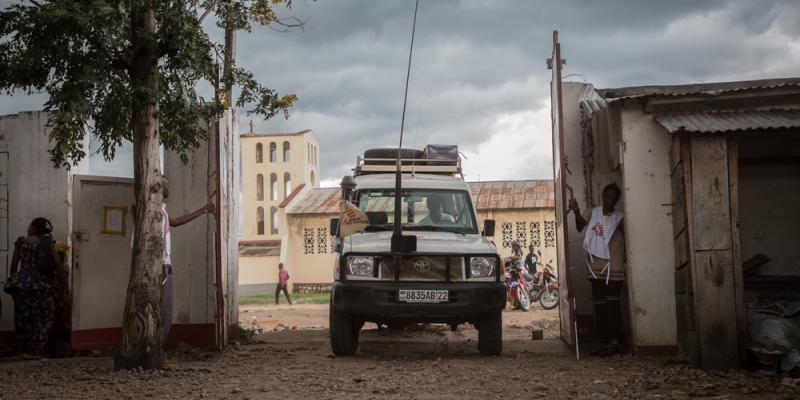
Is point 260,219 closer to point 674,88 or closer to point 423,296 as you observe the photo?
point 674,88

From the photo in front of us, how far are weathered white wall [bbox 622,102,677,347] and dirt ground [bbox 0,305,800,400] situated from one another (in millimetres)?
538

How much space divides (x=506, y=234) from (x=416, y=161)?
23252mm

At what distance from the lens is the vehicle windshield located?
30.6 feet

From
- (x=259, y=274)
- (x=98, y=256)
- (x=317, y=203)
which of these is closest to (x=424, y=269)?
(x=98, y=256)

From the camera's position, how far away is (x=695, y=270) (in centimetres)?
723

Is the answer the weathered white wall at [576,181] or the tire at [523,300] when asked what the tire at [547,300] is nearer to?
the tire at [523,300]

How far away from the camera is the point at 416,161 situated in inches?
441

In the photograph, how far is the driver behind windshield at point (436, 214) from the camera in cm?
935

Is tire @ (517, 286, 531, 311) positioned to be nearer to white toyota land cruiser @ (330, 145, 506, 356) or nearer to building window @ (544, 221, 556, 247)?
white toyota land cruiser @ (330, 145, 506, 356)

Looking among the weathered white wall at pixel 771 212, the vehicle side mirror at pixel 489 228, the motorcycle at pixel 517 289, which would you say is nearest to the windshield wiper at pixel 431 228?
the vehicle side mirror at pixel 489 228

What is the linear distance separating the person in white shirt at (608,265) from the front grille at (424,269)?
55.5 inches

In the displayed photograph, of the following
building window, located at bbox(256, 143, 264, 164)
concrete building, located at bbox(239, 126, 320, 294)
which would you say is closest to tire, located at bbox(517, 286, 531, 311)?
concrete building, located at bbox(239, 126, 320, 294)

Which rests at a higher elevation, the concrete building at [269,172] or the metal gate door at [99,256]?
the concrete building at [269,172]

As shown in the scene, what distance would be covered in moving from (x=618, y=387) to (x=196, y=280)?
534 centimetres
